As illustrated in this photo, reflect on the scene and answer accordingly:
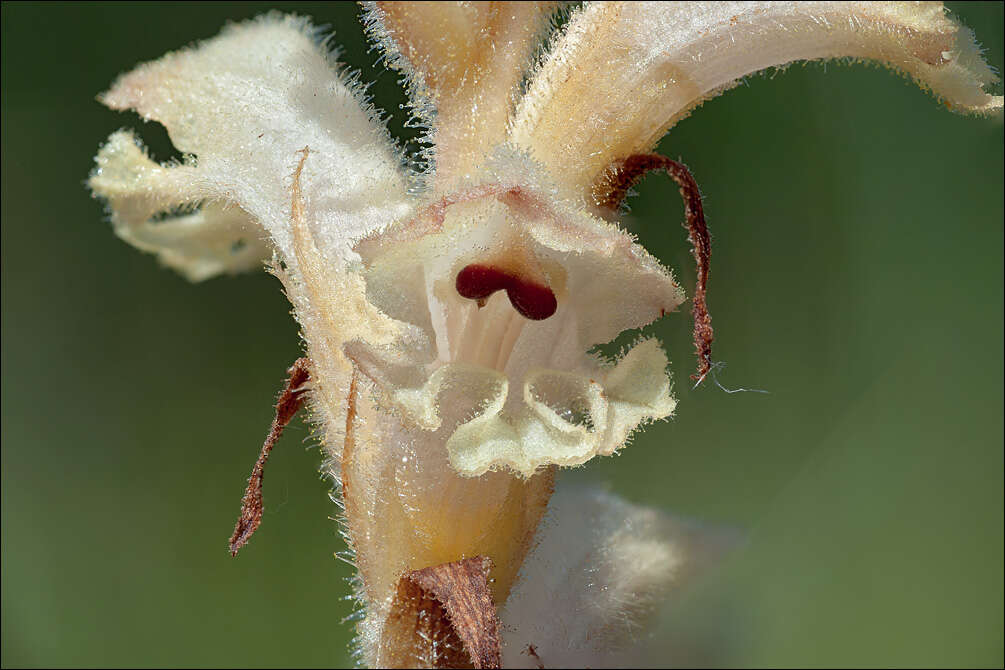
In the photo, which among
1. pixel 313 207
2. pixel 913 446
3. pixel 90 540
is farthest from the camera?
pixel 90 540

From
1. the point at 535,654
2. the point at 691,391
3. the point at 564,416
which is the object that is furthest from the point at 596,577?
the point at 691,391

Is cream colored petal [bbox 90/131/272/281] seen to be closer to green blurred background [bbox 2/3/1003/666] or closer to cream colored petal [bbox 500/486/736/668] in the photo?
cream colored petal [bbox 500/486/736/668]

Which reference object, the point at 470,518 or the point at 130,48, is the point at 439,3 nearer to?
the point at 470,518

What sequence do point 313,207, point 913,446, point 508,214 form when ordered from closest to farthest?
point 508,214
point 313,207
point 913,446

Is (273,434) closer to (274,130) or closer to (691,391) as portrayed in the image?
(274,130)

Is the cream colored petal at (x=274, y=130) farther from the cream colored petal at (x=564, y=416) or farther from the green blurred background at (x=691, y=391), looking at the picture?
the green blurred background at (x=691, y=391)

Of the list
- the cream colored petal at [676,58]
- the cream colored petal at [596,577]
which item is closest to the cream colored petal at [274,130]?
the cream colored petal at [676,58]

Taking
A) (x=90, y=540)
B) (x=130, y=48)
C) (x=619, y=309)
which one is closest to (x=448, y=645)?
(x=619, y=309)
